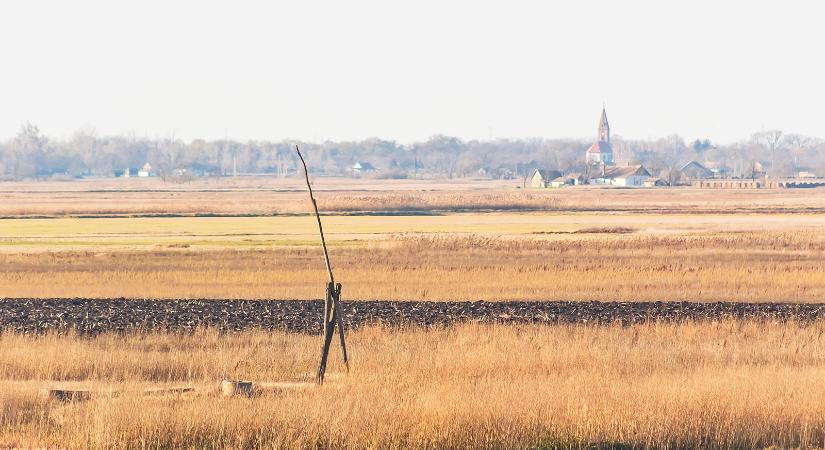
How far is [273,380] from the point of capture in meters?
22.2

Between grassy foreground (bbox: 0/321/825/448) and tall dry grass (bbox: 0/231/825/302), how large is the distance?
13.1 metres

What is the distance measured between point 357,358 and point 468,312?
1122 centimetres

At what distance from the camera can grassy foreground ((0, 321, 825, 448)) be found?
55.3 ft

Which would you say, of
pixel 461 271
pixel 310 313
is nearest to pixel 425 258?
pixel 461 271

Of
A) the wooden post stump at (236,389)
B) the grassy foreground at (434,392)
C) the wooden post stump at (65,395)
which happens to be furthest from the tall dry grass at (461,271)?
the wooden post stump at (65,395)

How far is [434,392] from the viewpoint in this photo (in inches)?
762

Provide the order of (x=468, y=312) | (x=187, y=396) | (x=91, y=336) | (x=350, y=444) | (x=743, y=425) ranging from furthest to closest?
(x=468, y=312) < (x=91, y=336) < (x=187, y=396) < (x=743, y=425) < (x=350, y=444)

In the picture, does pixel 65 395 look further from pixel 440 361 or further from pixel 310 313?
pixel 310 313

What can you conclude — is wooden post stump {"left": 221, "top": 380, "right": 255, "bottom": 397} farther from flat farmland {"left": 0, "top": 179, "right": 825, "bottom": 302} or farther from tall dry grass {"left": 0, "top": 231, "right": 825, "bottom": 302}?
tall dry grass {"left": 0, "top": 231, "right": 825, "bottom": 302}

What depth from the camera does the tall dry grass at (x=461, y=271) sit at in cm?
4131

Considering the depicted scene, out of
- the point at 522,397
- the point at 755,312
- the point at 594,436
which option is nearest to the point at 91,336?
the point at 522,397

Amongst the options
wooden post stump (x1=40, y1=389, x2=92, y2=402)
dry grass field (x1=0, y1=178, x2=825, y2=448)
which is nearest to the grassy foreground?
dry grass field (x1=0, y1=178, x2=825, y2=448)

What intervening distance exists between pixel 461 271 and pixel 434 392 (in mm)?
28374

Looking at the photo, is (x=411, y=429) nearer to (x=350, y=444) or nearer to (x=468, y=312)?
(x=350, y=444)
